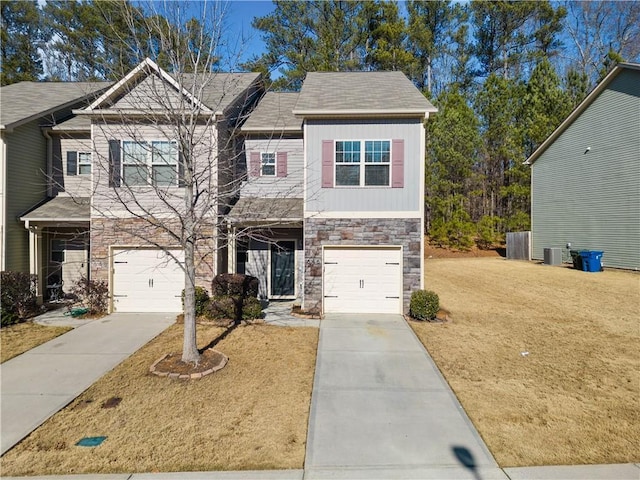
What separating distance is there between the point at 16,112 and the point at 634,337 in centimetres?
1799

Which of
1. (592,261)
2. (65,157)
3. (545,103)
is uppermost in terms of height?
(545,103)

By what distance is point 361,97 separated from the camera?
1056 centimetres

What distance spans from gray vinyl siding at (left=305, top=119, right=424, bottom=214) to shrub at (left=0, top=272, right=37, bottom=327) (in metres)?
7.90

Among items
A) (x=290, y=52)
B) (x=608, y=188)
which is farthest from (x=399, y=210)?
(x=290, y=52)

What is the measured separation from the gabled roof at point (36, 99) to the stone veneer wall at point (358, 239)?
7113 mm

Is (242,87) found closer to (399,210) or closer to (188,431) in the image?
(399,210)

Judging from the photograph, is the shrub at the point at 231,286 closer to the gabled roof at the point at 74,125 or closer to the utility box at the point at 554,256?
the gabled roof at the point at 74,125

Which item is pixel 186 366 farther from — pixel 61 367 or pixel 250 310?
pixel 250 310

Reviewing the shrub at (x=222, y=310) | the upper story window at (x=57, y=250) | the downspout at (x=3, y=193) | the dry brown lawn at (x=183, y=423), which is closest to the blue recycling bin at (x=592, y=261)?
the dry brown lawn at (x=183, y=423)

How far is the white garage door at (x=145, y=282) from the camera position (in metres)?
10.5

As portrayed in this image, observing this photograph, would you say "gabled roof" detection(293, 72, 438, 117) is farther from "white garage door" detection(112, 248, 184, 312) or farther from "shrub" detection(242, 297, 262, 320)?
"white garage door" detection(112, 248, 184, 312)

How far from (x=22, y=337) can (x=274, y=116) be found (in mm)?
9431

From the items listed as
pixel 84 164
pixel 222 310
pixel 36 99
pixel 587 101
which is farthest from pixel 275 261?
pixel 587 101

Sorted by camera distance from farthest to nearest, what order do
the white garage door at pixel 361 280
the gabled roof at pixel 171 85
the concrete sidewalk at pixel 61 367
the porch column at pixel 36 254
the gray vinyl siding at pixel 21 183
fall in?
the porch column at pixel 36 254, the gray vinyl siding at pixel 21 183, the white garage door at pixel 361 280, the gabled roof at pixel 171 85, the concrete sidewalk at pixel 61 367
